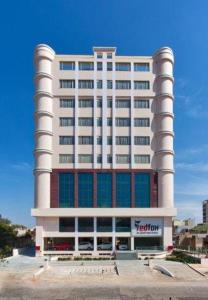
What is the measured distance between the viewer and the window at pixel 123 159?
77.6m

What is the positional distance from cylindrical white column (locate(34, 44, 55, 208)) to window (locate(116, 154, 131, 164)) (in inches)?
498

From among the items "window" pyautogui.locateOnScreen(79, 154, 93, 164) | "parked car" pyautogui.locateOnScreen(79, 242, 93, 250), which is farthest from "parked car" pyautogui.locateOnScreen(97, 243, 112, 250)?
"window" pyautogui.locateOnScreen(79, 154, 93, 164)

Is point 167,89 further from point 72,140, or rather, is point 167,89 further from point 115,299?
point 115,299

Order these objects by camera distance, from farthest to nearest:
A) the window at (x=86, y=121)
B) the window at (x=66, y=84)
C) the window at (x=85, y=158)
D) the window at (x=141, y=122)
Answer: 1. the window at (x=66, y=84)
2. the window at (x=141, y=122)
3. the window at (x=86, y=121)
4. the window at (x=85, y=158)

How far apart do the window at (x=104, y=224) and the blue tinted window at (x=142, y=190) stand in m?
6.02

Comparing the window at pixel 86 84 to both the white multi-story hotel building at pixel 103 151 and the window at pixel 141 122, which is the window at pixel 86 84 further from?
the window at pixel 141 122

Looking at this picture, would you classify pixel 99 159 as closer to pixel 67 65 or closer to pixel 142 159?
pixel 142 159

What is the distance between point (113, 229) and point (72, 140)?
18.1 metres

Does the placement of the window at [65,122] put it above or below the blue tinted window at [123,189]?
above

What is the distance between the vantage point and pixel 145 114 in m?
79.3

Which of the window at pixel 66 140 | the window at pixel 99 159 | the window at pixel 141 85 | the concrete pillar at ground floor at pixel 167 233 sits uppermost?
the window at pixel 141 85

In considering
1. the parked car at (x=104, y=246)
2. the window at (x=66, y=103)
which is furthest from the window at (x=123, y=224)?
the window at (x=66, y=103)

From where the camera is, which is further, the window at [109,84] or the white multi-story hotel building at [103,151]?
the window at [109,84]

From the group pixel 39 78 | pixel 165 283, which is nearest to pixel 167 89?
pixel 39 78
